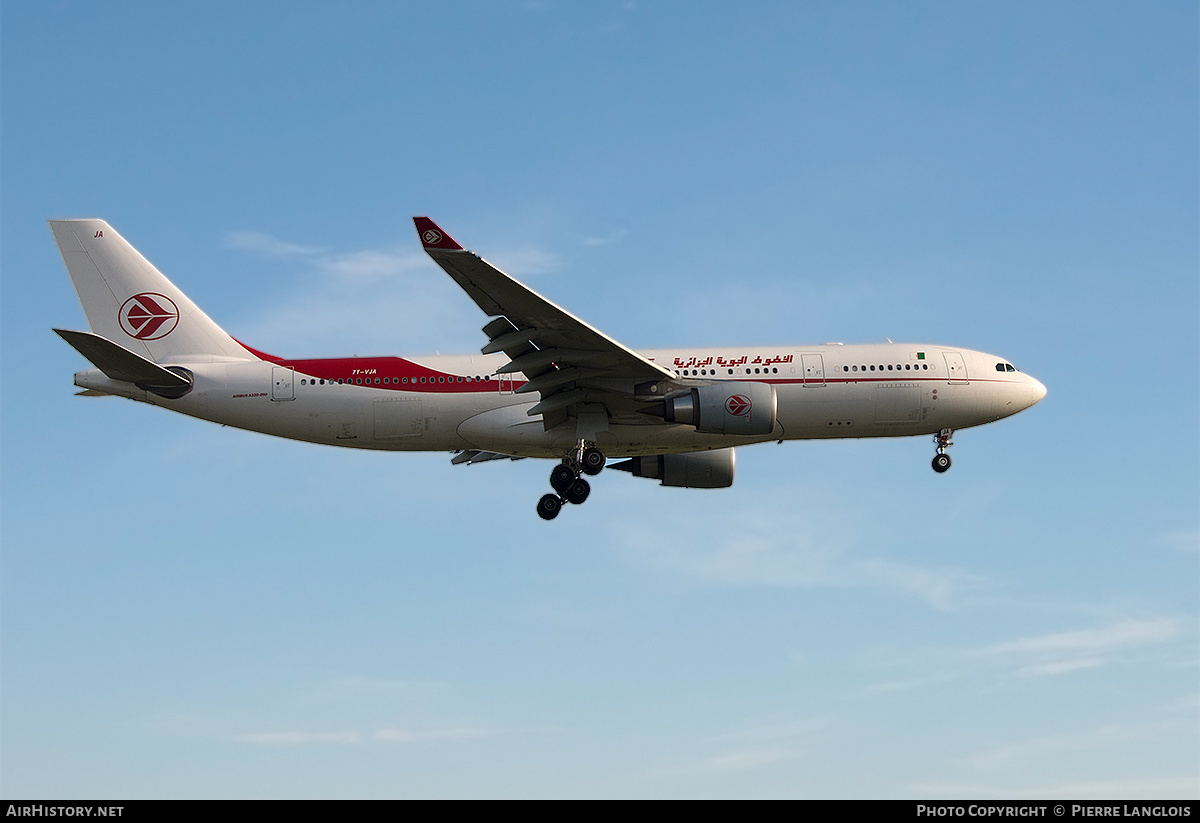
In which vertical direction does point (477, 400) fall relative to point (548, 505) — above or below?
above

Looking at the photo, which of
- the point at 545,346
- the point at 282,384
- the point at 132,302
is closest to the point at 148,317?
the point at 132,302

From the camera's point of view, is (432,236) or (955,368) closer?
(432,236)

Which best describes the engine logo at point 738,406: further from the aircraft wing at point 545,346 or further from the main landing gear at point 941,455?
the main landing gear at point 941,455

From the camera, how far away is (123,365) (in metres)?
33.5

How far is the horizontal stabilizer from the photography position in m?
32.1

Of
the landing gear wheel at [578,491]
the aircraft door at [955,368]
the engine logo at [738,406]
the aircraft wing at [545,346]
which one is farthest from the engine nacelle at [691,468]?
the aircraft door at [955,368]

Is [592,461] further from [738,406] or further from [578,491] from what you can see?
[738,406]

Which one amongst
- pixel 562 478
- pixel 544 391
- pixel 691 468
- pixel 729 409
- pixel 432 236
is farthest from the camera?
pixel 691 468

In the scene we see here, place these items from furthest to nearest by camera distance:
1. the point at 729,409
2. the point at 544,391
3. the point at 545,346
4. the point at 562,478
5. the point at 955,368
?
the point at 955,368, the point at 562,478, the point at 544,391, the point at 729,409, the point at 545,346

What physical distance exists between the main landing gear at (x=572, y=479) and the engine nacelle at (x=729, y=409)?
9.27 feet

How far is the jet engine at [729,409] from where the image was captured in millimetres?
32969

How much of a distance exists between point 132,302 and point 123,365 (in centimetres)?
431
